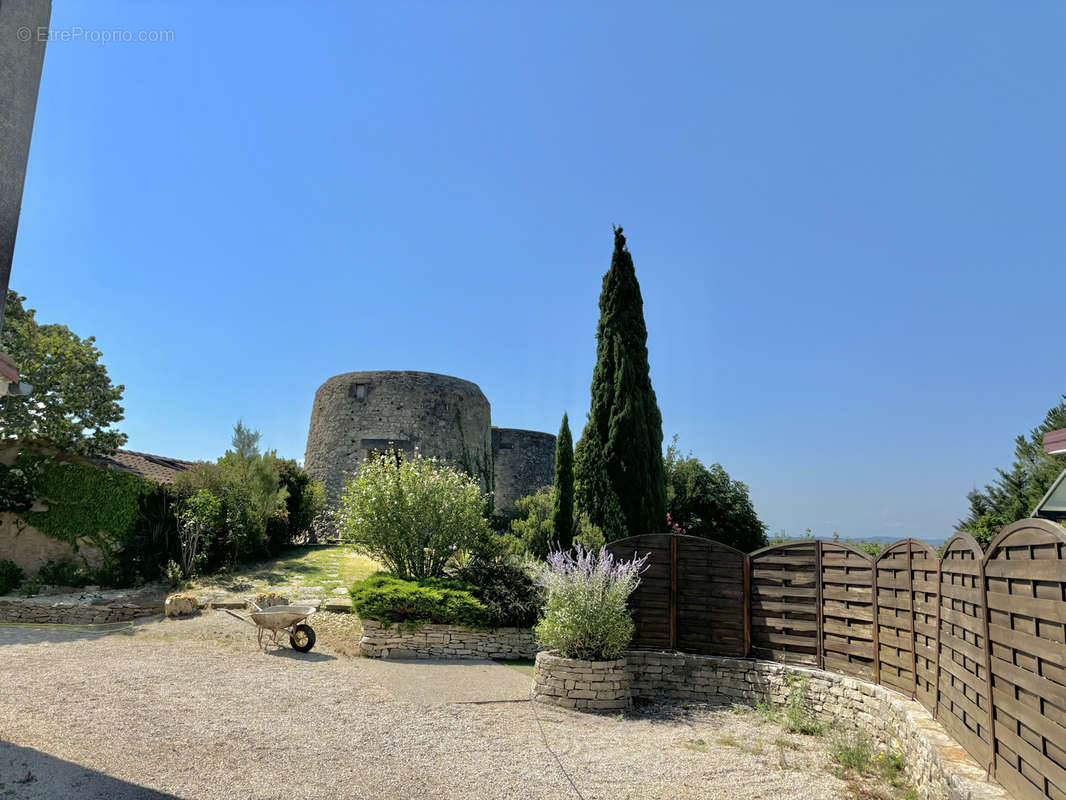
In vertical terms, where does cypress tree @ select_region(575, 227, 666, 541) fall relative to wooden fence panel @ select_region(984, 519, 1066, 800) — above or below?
above

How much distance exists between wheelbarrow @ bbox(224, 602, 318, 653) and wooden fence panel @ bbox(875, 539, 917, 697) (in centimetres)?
711

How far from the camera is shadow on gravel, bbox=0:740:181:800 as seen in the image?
4273 millimetres

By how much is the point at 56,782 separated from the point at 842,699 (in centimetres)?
706

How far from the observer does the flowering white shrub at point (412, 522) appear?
10.8 meters

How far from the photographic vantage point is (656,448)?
12375mm

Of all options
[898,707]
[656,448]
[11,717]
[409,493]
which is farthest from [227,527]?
[898,707]

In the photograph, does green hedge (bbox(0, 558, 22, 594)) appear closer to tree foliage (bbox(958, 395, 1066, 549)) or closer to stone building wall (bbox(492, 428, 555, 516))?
stone building wall (bbox(492, 428, 555, 516))

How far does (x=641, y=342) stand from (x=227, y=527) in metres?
9.71

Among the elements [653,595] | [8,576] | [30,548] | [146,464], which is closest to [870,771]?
[653,595]

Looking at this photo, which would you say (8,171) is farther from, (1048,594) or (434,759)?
(1048,594)

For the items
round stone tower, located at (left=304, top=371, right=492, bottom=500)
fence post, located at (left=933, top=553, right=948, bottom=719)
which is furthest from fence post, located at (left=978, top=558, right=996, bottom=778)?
round stone tower, located at (left=304, top=371, right=492, bottom=500)

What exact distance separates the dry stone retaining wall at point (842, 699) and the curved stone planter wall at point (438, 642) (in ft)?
6.90

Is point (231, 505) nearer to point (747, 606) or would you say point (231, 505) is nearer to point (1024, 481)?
point (747, 606)

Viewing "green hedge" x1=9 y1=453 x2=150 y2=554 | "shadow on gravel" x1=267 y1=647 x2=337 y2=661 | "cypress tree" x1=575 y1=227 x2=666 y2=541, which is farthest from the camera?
"green hedge" x1=9 y1=453 x2=150 y2=554
